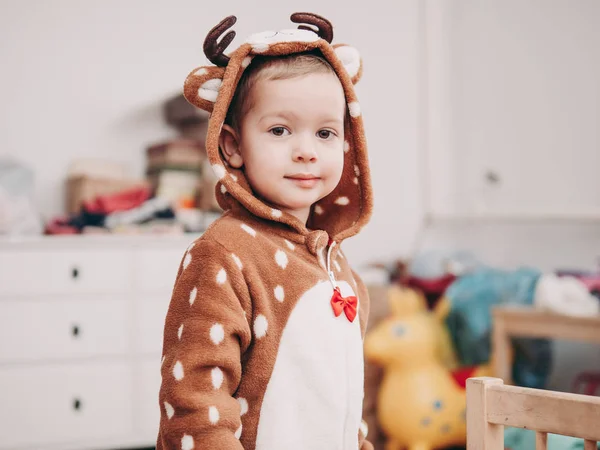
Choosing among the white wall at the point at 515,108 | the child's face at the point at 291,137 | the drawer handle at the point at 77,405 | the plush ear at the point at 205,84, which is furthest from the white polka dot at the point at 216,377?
the white wall at the point at 515,108

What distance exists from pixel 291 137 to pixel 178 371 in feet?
1.06

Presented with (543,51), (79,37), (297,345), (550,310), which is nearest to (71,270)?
(79,37)

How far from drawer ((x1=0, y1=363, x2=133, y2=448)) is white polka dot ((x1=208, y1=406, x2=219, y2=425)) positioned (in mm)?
1944

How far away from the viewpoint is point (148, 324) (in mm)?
2588

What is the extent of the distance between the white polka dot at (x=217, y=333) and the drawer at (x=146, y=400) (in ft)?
6.27

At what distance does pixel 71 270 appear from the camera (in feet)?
8.23

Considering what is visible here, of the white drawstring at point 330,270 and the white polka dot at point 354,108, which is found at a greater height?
the white polka dot at point 354,108

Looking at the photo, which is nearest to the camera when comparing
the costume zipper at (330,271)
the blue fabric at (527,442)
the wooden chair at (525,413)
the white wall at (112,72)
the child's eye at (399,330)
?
the wooden chair at (525,413)

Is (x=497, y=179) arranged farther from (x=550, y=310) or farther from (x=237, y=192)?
(x=237, y=192)

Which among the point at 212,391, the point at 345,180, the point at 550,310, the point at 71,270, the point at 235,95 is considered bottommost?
the point at 550,310

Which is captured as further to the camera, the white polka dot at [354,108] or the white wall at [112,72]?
the white wall at [112,72]

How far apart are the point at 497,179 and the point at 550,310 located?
3.37 feet

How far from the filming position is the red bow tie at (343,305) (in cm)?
85

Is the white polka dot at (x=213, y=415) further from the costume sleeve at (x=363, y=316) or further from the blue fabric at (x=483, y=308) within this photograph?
the blue fabric at (x=483, y=308)
